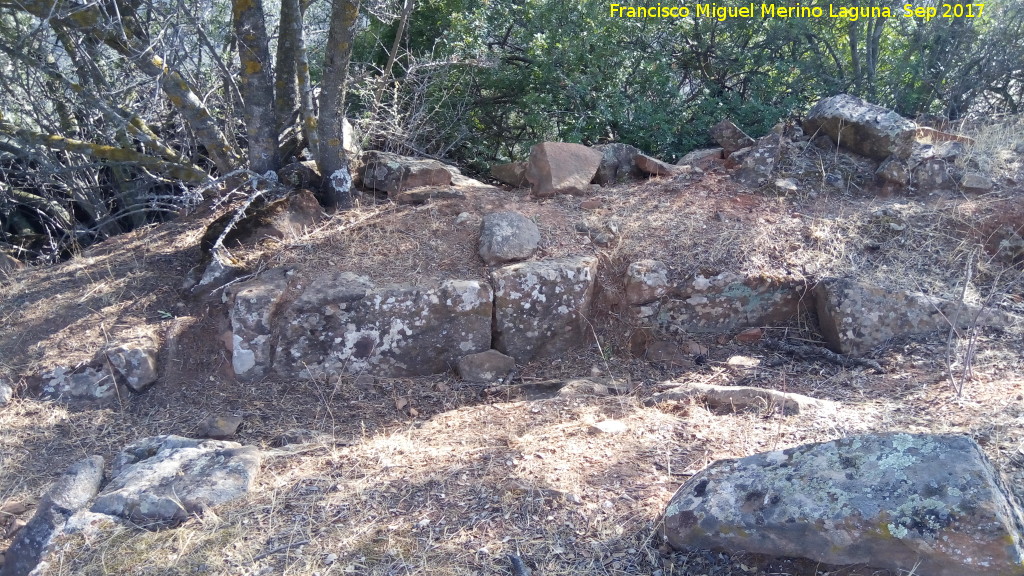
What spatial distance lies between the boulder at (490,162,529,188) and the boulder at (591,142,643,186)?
560 mm

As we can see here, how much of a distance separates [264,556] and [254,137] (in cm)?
327

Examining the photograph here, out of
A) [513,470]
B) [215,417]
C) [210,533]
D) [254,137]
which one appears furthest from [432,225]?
[210,533]

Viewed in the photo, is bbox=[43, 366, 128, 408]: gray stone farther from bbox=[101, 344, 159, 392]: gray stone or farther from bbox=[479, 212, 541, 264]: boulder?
bbox=[479, 212, 541, 264]: boulder

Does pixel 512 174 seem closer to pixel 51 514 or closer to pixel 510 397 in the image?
pixel 510 397

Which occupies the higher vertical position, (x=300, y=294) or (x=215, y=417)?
(x=300, y=294)

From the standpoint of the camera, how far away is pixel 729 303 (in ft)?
14.2

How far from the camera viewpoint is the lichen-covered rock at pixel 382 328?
4.05m

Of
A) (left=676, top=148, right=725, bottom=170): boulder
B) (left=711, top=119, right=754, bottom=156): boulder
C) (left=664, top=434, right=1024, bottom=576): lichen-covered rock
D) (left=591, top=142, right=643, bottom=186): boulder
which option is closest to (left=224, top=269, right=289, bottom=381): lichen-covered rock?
(left=664, top=434, right=1024, bottom=576): lichen-covered rock

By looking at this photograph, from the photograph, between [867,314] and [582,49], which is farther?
[582,49]

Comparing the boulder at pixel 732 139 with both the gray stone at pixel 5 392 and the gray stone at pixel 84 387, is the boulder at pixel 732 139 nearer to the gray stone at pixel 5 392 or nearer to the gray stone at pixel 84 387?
the gray stone at pixel 84 387

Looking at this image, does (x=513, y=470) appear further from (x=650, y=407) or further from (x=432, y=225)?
(x=432, y=225)

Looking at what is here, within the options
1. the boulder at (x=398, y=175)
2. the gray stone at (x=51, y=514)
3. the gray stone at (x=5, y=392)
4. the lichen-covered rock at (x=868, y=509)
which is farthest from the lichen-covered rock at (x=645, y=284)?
the gray stone at (x=5, y=392)

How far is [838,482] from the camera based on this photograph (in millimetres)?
2117

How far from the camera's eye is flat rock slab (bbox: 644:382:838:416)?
3297 mm
